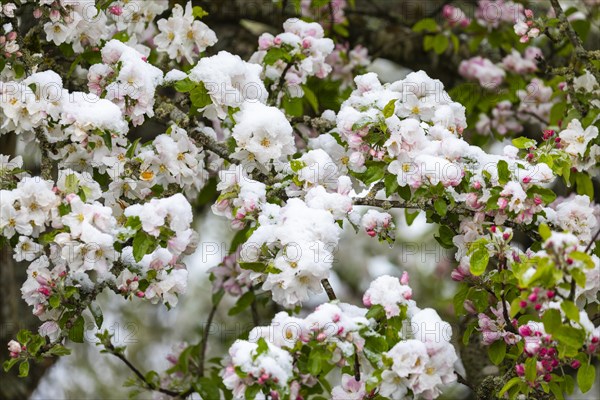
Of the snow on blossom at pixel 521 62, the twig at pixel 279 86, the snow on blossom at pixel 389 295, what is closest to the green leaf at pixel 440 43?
the snow on blossom at pixel 521 62

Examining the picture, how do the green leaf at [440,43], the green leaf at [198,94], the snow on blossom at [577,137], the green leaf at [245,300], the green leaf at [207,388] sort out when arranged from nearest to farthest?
1. the green leaf at [198,94]
2. the snow on blossom at [577,137]
3. the green leaf at [207,388]
4. the green leaf at [245,300]
5. the green leaf at [440,43]

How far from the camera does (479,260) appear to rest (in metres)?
2.05

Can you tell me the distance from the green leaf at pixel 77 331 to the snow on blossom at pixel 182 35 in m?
0.81

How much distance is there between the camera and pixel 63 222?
6.48ft

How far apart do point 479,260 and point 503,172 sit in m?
0.23

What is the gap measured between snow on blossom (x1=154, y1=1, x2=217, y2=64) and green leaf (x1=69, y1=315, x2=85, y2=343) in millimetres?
808

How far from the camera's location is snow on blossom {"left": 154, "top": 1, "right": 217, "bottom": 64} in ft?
8.62

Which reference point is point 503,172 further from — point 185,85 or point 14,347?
point 14,347

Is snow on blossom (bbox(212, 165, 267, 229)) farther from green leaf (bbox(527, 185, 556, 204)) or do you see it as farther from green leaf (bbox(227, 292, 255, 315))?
green leaf (bbox(227, 292, 255, 315))

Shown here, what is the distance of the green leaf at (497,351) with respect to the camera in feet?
7.50

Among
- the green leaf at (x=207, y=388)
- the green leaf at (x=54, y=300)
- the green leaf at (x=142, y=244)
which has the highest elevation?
the green leaf at (x=142, y=244)

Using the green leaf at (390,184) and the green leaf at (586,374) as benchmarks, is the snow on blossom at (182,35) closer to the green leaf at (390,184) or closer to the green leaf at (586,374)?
the green leaf at (390,184)

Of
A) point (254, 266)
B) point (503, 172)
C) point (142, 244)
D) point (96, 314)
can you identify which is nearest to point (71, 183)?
point (142, 244)

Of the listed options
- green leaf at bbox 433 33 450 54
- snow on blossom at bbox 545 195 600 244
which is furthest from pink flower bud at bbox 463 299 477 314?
green leaf at bbox 433 33 450 54
